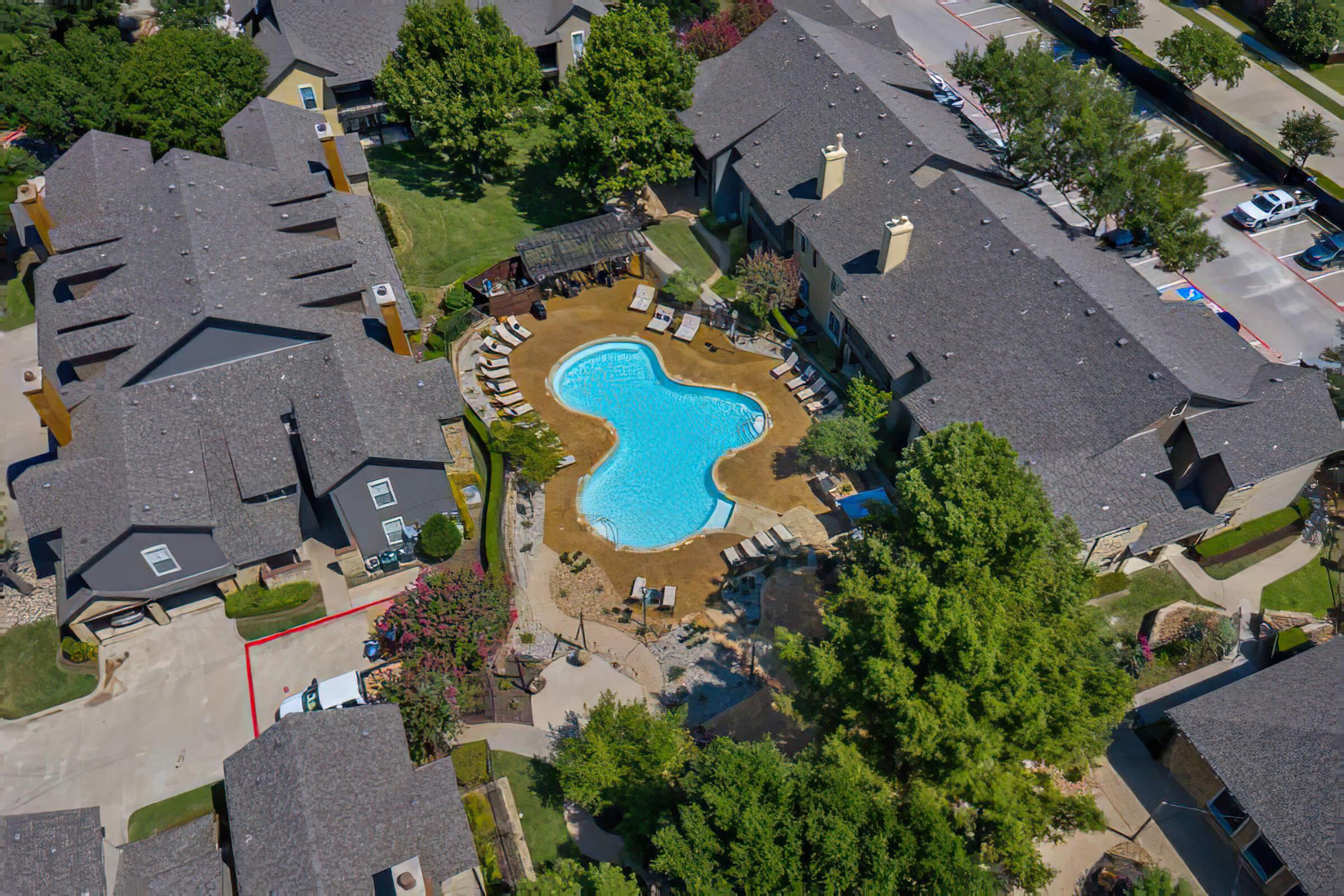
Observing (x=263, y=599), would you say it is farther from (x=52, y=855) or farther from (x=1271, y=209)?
(x=1271, y=209)

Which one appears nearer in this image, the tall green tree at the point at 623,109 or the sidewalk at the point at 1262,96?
the tall green tree at the point at 623,109

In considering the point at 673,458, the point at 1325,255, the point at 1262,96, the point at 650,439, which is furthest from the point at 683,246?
the point at 1262,96

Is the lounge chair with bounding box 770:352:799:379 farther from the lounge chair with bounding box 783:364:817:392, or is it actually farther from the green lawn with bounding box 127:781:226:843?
the green lawn with bounding box 127:781:226:843

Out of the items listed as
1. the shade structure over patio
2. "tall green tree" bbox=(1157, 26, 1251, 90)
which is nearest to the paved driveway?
the shade structure over patio

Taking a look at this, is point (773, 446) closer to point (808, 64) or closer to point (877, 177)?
point (877, 177)

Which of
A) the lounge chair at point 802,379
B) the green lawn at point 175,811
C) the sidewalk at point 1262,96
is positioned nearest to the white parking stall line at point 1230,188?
the sidewalk at point 1262,96

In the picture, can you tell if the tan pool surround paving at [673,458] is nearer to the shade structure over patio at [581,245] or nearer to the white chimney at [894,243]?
the shade structure over patio at [581,245]

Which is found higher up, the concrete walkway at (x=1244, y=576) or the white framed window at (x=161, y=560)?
the white framed window at (x=161, y=560)
